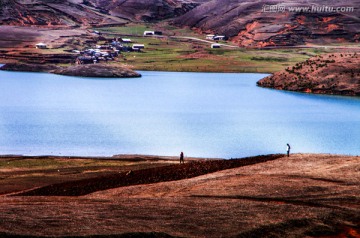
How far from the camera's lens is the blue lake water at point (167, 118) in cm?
8131

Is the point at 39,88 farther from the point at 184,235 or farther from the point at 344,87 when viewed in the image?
the point at 184,235

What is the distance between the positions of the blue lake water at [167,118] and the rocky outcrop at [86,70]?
35.6ft

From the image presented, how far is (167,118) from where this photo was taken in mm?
106062

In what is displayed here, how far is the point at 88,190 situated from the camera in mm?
49750

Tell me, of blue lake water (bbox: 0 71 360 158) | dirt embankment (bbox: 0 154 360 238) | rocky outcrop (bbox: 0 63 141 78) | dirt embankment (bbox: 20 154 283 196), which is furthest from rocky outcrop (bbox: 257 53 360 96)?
dirt embankment (bbox: 0 154 360 238)

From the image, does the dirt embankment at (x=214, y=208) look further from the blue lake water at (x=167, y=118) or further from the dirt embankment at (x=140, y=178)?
the blue lake water at (x=167, y=118)

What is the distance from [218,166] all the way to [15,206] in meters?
24.2

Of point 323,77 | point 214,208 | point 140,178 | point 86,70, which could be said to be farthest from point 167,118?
point 86,70

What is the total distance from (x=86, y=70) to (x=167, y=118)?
81.7 meters

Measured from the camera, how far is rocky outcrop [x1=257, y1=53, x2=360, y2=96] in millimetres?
155875

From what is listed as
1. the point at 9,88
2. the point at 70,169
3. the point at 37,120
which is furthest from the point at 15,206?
the point at 9,88

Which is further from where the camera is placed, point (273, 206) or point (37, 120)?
point (37, 120)

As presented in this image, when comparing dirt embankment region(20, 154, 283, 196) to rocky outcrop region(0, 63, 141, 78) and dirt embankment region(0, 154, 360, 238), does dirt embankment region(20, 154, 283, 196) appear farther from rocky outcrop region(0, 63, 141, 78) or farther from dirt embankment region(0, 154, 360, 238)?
rocky outcrop region(0, 63, 141, 78)

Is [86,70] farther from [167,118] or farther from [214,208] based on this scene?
[214,208]
